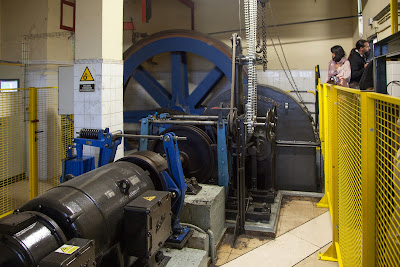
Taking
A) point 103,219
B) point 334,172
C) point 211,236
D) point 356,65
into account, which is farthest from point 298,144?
point 103,219

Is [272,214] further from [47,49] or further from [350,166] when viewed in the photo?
[47,49]

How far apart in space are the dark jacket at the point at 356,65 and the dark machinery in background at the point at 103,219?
8.80 ft

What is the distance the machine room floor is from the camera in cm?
312

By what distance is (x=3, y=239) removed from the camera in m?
1.67

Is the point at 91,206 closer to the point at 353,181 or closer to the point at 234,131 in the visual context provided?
the point at 353,181

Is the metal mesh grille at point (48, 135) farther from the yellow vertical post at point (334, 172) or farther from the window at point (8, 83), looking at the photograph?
the yellow vertical post at point (334, 172)

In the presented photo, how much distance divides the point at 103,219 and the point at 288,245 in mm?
2004

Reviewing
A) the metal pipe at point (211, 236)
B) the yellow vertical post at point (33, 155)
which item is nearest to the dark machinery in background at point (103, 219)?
the metal pipe at point (211, 236)

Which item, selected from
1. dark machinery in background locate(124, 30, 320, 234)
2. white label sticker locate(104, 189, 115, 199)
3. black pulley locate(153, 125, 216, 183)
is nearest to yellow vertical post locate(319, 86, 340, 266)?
dark machinery in background locate(124, 30, 320, 234)

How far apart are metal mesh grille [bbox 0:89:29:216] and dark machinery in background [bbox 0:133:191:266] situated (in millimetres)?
2817

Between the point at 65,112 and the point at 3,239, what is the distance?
2812 mm

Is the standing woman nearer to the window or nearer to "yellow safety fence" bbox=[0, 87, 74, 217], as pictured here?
"yellow safety fence" bbox=[0, 87, 74, 217]

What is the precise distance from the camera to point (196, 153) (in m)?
3.86

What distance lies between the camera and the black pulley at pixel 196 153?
12.4ft
